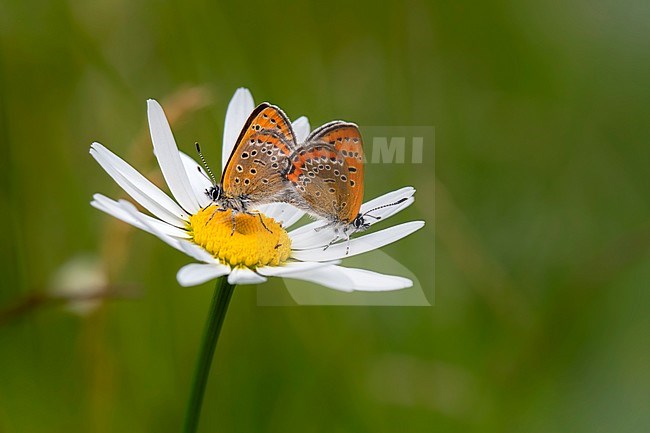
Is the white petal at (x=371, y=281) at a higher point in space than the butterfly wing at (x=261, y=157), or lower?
lower

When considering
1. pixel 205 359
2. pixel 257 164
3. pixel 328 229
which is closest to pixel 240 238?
pixel 257 164

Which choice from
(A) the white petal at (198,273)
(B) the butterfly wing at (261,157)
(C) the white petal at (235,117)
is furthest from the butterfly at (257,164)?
(A) the white petal at (198,273)

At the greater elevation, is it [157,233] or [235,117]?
[235,117]

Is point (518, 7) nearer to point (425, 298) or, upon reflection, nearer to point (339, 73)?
point (339, 73)

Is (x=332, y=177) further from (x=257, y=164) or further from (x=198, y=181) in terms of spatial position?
(x=198, y=181)

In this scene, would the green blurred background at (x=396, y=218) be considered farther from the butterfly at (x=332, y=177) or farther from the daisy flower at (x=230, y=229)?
the butterfly at (x=332, y=177)

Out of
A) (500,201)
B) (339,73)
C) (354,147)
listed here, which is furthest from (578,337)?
(339,73)
